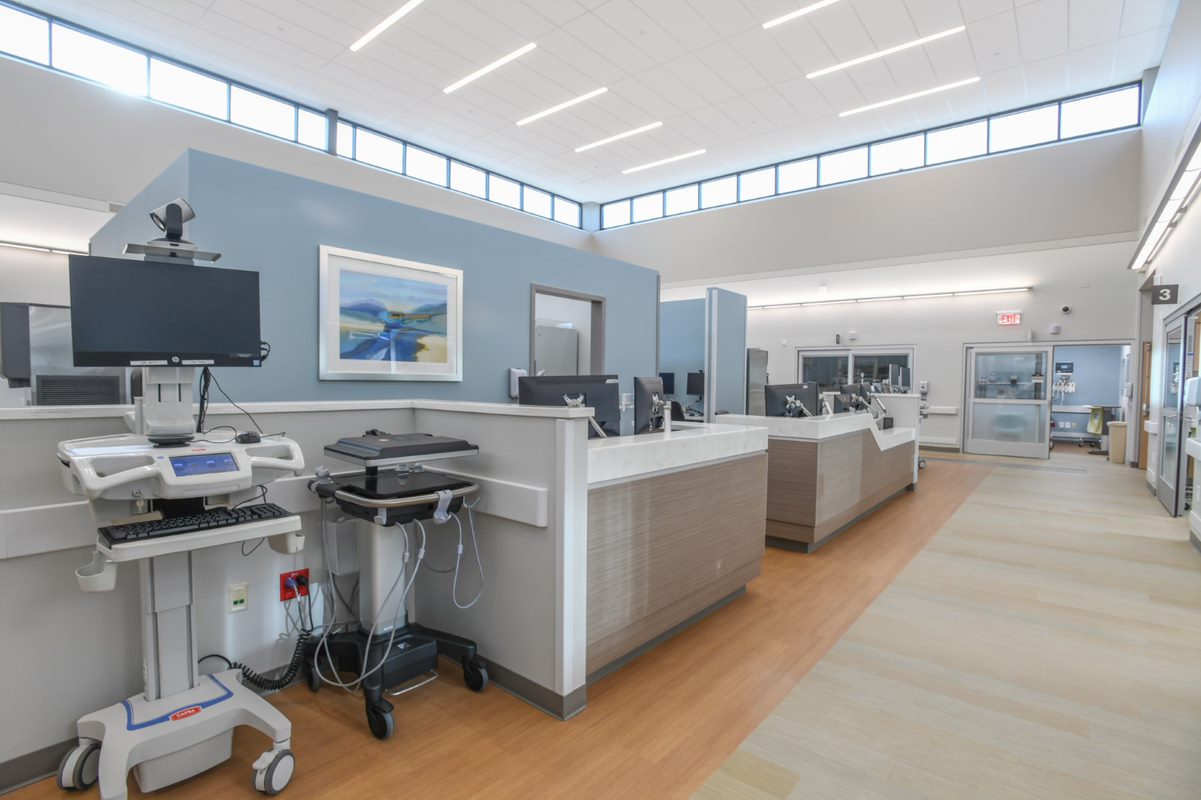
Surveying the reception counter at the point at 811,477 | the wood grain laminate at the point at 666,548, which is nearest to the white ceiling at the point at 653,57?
the reception counter at the point at 811,477

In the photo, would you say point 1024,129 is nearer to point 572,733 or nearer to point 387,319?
point 387,319

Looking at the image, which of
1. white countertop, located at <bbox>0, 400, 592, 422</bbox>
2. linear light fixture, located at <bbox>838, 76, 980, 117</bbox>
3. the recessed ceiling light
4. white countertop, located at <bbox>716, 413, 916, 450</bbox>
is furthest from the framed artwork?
linear light fixture, located at <bbox>838, 76, 980, 117</bbox>

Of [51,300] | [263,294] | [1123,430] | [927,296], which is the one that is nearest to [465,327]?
[263,294]

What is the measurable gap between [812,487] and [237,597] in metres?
3.87

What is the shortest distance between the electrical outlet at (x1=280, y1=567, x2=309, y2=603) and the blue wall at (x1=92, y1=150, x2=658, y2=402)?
1.25 metres

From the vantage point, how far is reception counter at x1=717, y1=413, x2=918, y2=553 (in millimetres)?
4559

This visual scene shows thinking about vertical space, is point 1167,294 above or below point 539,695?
above

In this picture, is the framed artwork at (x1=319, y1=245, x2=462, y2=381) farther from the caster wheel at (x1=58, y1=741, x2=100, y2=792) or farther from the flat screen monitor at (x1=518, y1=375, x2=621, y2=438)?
the caster wheel at (x1=58, y1=741, x2=100, y2=792)

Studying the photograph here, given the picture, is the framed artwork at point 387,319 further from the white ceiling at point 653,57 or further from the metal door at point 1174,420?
the metal door at point 1174,420

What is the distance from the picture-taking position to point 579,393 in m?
3.26

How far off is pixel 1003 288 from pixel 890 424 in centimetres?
500

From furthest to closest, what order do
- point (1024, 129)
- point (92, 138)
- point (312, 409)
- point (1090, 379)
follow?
point (1090, 379) < point (1024, 129) < point (92, 138) < point (312, 409)

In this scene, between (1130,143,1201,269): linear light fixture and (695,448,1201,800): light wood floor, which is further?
(1130,143,1201,269): linear light fixture

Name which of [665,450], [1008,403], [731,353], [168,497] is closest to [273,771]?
[168,497]
